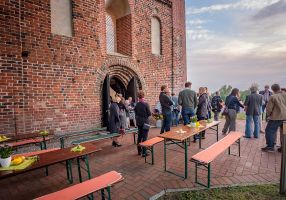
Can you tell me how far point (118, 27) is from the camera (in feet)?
30.4

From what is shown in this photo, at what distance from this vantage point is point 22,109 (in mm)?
5691

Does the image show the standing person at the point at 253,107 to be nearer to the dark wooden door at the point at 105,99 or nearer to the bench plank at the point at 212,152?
the bench plank at the point at 212,152

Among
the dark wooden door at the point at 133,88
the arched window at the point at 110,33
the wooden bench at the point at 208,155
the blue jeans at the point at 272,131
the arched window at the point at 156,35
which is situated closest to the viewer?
the wooden bench at the point at 208,155

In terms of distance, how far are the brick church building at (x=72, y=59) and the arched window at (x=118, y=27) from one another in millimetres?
42

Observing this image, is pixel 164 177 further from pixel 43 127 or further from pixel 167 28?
pixel 167 28

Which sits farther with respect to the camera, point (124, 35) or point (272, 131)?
point (124, 35)

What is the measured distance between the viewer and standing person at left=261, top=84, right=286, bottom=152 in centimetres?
514

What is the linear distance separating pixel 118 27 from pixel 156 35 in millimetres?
2132

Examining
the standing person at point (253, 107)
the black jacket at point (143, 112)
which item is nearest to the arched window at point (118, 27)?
the black jacket at point (143, 112)

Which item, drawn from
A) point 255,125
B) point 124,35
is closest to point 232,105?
point 255,125

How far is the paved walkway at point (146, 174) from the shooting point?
3504 millimetres

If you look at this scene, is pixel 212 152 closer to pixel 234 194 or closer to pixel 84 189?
pixel 234 194

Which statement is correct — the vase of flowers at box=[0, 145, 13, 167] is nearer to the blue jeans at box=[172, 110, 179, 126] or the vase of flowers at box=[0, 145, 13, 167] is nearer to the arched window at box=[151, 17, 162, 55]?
the blue jeans at box=[172, 110, 179, 126]

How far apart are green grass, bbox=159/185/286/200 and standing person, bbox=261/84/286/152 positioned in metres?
2.35
